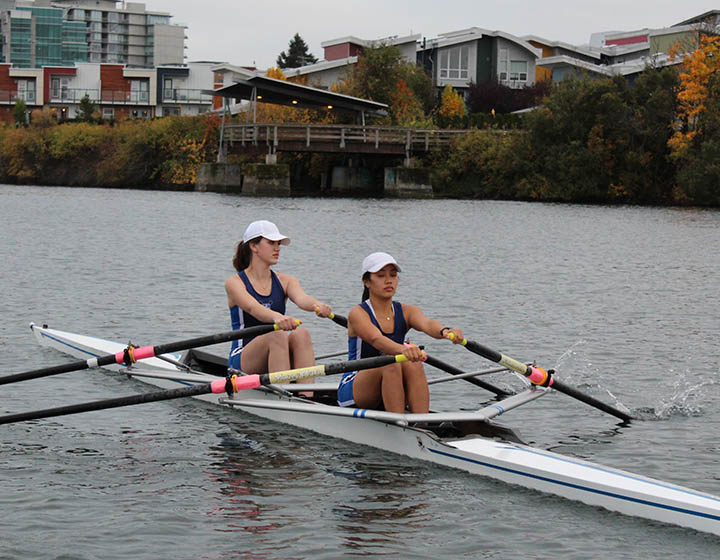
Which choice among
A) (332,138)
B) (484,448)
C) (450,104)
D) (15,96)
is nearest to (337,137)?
(332,138)

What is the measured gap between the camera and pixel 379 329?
8969 millimetres

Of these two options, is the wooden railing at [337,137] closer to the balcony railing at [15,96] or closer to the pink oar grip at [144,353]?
the pink oar grip at [144,353]

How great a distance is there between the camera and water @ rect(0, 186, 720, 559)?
7449 millimetres

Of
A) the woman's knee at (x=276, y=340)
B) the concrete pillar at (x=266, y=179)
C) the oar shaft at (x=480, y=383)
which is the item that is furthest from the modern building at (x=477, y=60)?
the woman's knee at (x=276, y=340)

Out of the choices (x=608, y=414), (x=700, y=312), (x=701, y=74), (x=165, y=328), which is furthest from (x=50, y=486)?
(x=701, y=74)

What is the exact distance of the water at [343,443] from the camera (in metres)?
7.45

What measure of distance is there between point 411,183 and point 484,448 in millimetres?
55697

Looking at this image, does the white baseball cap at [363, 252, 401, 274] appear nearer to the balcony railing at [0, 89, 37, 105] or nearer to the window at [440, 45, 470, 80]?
the window at [440, 45, 470, 80]

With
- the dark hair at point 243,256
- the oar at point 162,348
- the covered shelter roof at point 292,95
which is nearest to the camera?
the oar at point 162,348

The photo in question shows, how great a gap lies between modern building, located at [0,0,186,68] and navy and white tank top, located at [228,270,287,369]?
557ft

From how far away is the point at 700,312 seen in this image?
18.8 meters

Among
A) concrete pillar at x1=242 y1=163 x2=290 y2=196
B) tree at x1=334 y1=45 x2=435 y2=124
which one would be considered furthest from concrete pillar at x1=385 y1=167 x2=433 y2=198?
tree at x1=334 y1=45 x2=435 y2=124

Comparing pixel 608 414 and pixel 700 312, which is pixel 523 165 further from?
pixel 608 414

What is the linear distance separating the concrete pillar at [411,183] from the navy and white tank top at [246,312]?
5354cm
